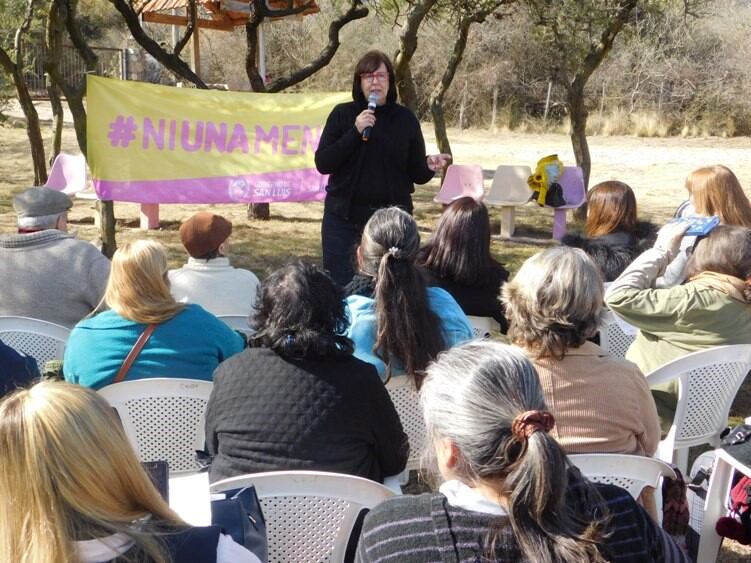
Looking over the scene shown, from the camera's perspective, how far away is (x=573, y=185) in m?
9.77

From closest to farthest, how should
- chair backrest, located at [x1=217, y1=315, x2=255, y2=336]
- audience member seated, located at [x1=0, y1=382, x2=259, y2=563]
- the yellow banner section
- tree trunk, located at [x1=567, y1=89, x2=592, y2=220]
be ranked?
audience member seated, located at [x1=0, y1=382, x2=259, y2=563]
chair backrest, located at [x1=217, y1=315, x2=255, y2=336]
the yellow banner section
tree trunk, located at [x1=567, y1=89, x2=592, y2=220]

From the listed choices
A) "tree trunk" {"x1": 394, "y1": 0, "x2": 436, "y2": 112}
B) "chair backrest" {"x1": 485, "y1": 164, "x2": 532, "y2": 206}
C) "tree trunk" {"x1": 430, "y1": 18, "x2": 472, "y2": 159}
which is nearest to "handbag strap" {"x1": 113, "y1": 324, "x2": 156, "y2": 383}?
"tree trunk" {"x1": 394, "y1": 0, "x2": 436, "y2": 112}

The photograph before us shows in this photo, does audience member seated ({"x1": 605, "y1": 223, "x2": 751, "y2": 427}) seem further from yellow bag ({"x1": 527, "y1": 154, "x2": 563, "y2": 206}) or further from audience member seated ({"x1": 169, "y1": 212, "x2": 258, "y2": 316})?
yellow bag ({"x1": 527, "y1": 154, "x2": 563, "y2": 206})

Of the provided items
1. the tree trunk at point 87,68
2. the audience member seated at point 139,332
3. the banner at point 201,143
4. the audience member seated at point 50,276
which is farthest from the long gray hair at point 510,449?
the banner at point 201,143

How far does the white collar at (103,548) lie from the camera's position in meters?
1.50

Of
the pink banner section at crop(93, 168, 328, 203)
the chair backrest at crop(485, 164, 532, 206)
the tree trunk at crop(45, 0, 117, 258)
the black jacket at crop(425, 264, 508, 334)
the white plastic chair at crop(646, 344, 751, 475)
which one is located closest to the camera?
the white plastic chair at crop(646, 344, 751, 475)

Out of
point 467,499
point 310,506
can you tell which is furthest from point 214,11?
point 467,499

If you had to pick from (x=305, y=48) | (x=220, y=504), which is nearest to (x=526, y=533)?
(x=220, y=504)

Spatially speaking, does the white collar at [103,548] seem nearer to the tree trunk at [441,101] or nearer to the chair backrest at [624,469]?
the chair backrest at [624,469]

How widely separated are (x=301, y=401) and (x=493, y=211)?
9249 millimetres

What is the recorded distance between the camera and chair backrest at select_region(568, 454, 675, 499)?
233 cm

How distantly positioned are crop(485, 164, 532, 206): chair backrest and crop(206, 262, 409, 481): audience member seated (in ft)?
24.0

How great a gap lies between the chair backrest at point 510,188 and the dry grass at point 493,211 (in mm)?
426

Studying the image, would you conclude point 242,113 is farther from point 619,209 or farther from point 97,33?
point 97,33
